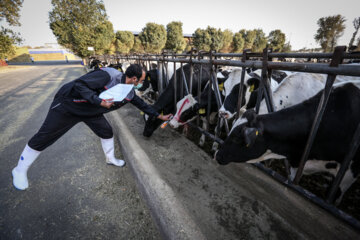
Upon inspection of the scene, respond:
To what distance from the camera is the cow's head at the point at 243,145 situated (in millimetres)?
1743

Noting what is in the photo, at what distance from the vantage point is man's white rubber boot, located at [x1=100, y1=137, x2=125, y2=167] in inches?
106

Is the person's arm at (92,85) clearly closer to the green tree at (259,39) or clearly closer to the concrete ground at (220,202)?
the concrete ground at (220,202)

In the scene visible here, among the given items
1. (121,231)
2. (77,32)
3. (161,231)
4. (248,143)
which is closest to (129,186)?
(121,231)

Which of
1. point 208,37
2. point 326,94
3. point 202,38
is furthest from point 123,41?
point 326,94

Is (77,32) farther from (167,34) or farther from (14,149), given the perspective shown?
(14,149)

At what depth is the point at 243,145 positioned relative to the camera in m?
1.82

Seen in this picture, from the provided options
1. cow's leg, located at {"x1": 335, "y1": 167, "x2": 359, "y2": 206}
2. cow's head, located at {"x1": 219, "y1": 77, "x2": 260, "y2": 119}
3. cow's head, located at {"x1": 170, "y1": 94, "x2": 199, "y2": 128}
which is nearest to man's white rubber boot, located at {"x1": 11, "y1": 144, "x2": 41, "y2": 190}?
cow's head, located at {"x1": 170, "y1": 94, "x2": 199, "y2": 128}

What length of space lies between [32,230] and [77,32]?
1236 inches

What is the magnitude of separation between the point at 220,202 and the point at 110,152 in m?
1.87

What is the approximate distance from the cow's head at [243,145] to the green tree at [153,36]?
42114 mm

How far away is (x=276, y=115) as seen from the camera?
181cm

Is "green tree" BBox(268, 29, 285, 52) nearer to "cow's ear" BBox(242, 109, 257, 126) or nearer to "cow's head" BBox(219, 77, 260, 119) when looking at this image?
"cow's head" BBox(219, 77, 260, 119)

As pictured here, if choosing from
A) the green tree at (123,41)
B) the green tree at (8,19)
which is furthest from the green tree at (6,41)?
the green tree at (123,41)

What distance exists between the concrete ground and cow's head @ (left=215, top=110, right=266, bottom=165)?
1.20 ft
